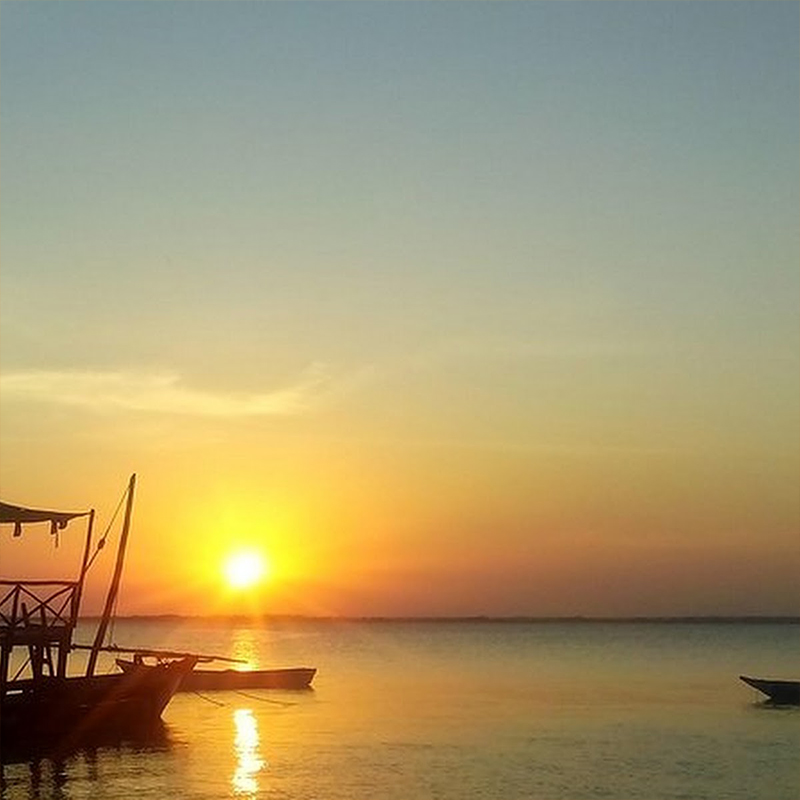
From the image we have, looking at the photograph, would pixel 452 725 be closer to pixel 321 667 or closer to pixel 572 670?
pixel 572 670

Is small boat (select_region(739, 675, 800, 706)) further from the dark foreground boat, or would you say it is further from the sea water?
the dark foreground boat

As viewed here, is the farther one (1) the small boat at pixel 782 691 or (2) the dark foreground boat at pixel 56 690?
(1) the small boat at pixel 782 691

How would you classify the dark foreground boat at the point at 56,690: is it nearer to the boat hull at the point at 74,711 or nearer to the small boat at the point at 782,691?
the boat hull at the point at 74,711

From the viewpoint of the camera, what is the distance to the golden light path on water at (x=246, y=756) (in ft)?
128

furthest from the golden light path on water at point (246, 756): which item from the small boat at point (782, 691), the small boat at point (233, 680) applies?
the small boat at point (782, 691)

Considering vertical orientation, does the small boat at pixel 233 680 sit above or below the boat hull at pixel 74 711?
above

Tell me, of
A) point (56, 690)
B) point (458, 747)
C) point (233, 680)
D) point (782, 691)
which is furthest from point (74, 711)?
point (782, 691)

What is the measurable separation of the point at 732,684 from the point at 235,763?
52717mm

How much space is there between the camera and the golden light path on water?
39.0m

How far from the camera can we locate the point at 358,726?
59.4m

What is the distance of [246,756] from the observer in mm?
46594

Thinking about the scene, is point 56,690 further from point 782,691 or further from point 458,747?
point 782,691

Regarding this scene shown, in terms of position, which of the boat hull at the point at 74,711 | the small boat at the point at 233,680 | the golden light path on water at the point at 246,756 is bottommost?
the golden light path on water at the point at 246,756

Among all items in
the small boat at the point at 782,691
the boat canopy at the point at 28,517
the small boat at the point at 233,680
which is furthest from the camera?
the small boat at the point at 233,680
